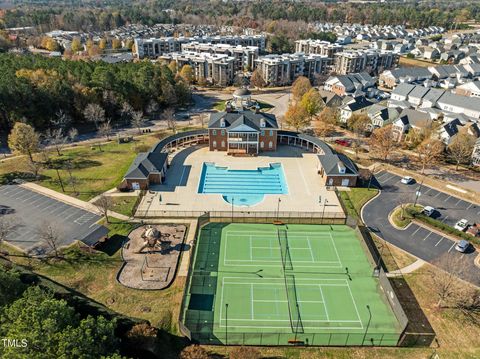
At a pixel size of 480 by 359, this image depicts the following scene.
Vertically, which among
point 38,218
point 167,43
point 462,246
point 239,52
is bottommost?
point 462,246

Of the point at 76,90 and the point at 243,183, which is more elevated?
the point at 76,90

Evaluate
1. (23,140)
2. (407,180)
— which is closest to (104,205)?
(23,140)

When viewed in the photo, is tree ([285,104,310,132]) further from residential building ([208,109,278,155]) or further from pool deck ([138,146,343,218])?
residential building ([208,109,278,155])

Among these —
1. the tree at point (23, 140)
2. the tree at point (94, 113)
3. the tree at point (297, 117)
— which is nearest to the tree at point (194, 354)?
the tree at point (23, 140)

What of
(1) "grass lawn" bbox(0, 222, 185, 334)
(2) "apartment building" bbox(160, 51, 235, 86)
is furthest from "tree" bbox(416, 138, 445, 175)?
(2) "apartment building" bbox(160, 51, 235, 86)

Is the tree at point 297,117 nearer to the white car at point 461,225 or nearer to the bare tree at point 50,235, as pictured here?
the white car at point 461,225

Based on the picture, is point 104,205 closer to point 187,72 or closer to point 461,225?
point 461,225
